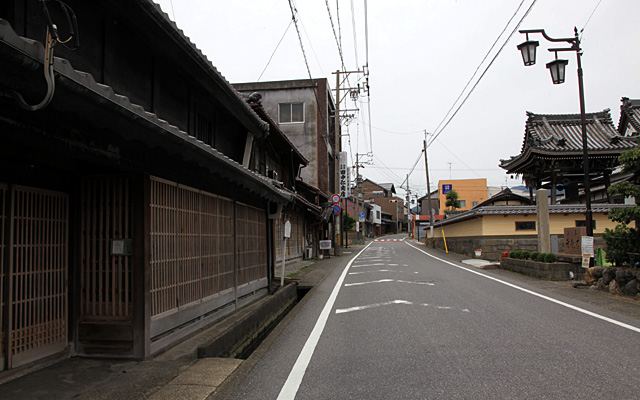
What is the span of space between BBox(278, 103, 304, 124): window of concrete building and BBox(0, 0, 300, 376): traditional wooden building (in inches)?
985

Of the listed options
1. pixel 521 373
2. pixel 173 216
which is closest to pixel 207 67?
pixel 173 216

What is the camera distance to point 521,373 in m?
4.59

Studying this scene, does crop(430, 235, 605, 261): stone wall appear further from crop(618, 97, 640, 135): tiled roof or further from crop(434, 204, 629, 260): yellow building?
crop(618, 97, 640, 135): tiled roof

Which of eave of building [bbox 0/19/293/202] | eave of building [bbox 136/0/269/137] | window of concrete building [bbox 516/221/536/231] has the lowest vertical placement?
window of concrete building [bbox 516/221/536/231]

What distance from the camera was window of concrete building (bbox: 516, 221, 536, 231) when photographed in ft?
74.2

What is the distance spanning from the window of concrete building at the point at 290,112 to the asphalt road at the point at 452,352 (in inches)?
955

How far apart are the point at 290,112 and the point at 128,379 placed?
29255 mm

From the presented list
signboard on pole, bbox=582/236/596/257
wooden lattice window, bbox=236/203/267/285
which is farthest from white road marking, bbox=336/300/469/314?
signboard on pole, bbox=582/236/596/257

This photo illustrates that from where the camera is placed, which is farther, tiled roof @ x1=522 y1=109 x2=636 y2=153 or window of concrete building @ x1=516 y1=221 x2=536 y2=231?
window of concrete building @ x1=516 y1=221 x2=536 y2=231

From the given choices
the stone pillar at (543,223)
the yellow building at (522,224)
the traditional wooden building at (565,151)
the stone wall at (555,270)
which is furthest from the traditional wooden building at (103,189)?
the traditional wooden building at (565,151)

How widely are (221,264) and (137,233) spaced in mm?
2686

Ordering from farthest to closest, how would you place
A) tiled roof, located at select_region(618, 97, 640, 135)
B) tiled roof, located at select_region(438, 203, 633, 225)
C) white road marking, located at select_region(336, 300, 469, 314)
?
tiled roof, located at select_region(618, 97, 640, 135)
tiled roof, located at select_region(438, 203, 633, 225)
white road marking, located at select_region(336, 300, 469, 314)

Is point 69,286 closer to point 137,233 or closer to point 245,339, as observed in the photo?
point 137,233

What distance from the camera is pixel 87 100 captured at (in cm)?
310
